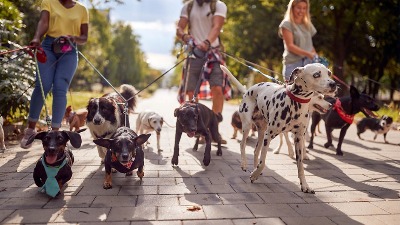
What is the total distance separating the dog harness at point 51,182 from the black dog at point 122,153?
506 mm

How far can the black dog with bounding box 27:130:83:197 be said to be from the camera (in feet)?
11.4

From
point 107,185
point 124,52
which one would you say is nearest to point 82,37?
point 107,185

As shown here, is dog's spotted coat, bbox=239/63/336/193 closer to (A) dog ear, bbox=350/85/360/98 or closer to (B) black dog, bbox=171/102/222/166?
(B) black dog, bbox=171/102/222/166

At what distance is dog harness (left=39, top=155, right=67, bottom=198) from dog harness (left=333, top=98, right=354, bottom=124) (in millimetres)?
4772

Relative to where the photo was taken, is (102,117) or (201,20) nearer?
(102,117)

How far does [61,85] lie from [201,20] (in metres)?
2.83

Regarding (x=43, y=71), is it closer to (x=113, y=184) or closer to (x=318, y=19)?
(x=113, y=184)

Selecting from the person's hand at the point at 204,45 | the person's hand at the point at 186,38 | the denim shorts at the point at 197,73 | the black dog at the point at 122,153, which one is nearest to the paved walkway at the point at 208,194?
the black dog at the point at 122,153

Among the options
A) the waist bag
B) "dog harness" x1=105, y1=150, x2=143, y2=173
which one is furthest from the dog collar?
the waist bag

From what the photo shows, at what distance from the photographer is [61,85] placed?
5387mm

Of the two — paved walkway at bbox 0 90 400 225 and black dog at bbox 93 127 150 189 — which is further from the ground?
black dog at bbox 93 127 150 189

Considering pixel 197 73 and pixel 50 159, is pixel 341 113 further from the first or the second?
pixel 50 159

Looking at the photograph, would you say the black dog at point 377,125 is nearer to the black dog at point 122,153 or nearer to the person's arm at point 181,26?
the person's arm at point 181,26

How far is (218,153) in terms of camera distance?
19.3ft
